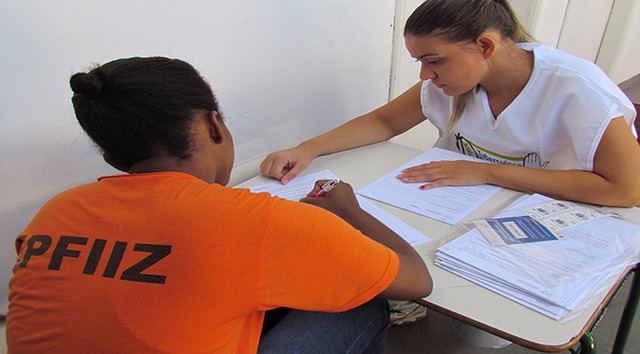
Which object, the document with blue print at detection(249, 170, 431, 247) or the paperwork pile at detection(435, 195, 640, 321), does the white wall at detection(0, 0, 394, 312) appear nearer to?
the document with blue print at detection(249, 170, 431, 247)

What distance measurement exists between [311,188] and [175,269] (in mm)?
643

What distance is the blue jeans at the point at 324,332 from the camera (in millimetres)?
800

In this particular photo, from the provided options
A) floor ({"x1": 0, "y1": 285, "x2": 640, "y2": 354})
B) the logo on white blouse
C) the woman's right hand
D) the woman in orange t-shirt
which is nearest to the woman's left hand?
the logo on white blouse

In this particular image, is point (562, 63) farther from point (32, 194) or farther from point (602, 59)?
point (602, 59)

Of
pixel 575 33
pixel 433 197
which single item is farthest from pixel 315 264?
pixel 575 33

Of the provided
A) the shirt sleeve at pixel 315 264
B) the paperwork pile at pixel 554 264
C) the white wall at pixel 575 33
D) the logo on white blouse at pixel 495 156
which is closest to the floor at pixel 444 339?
the logo on white blouse at pixel 495 156

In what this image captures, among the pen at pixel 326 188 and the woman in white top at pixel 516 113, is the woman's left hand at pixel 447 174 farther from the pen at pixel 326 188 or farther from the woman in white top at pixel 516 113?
the pen at pixel 326 188

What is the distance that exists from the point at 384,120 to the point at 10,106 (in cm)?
108

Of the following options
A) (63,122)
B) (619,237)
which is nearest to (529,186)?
(619,237)

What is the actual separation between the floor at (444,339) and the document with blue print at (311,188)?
772 mm

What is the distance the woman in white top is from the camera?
1023mm

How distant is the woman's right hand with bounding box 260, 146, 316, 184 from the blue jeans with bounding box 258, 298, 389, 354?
464 mm

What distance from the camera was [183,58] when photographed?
1205 mm

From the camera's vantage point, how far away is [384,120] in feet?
4.98
